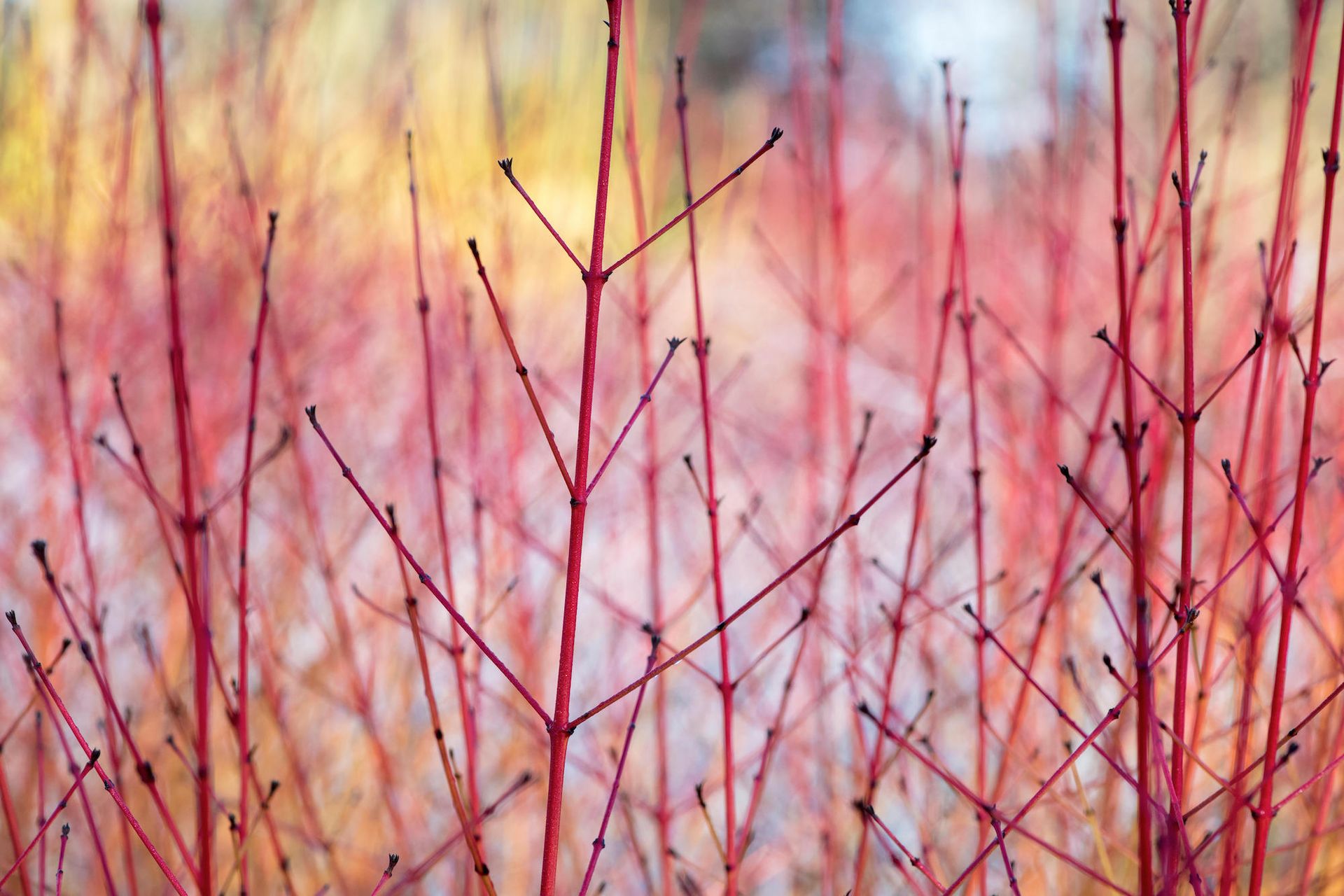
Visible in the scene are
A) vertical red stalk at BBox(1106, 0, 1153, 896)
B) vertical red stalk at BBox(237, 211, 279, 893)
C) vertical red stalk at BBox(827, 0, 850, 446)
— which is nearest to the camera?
vertical red stalk at BBox(1106, 0, 1153, 896)

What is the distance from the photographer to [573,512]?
61 centimetres

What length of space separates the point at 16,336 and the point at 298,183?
2.55 ft

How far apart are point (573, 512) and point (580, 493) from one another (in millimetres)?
15

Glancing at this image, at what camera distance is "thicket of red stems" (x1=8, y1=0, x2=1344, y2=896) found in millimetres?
826

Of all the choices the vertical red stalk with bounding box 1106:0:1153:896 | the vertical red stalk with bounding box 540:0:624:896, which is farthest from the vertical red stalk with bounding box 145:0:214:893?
the vertical red stalk with bounding box 1106:0:1153:896

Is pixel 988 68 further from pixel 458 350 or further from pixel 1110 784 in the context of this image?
pixel 1110 784

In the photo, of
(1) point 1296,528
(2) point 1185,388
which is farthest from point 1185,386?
(1) point 1296,528

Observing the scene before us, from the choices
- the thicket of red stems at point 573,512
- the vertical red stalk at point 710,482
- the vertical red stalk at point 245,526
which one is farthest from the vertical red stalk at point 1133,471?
the vertical red stalk at point 245,526

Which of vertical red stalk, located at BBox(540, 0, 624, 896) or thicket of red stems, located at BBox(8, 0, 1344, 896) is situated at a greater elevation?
thicket of red stems, located at BBox(8, 0, 1344, 896)

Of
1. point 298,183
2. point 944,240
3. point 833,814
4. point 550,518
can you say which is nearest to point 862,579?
point 833,814

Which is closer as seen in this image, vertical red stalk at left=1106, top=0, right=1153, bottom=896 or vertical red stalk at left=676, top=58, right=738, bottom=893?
vertical red stalk at left=1106, top=0, right=1153, bottom=896

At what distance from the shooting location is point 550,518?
2496 millimetres

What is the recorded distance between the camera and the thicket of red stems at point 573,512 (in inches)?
32.5

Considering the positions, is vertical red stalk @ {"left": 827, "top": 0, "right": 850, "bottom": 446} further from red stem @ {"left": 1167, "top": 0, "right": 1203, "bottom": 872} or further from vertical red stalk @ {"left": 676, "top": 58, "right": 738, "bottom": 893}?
red stem @ {"left": 1167, "top": 0, "right": 1203, "bottom": 872}
